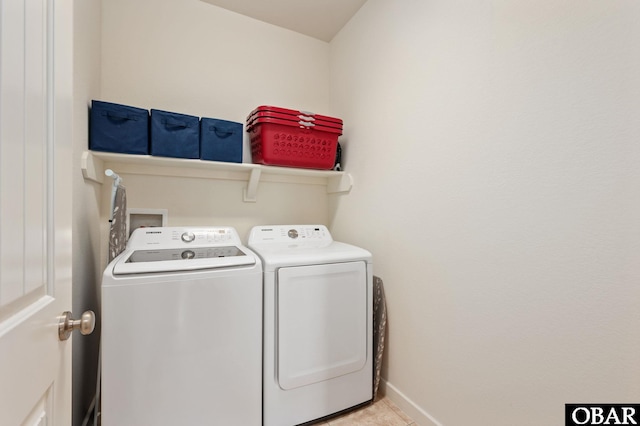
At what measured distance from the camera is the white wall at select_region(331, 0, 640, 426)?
0.84 m

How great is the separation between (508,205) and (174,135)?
1.76m

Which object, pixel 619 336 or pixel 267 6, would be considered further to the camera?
pixel 267 6

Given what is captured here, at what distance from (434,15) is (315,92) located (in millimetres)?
1185

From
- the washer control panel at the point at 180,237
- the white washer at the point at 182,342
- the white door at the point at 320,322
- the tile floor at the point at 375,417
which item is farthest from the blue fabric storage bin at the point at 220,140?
the tile floor at the point at 375,417

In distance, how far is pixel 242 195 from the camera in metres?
2.12

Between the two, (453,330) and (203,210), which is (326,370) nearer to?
(453,330)

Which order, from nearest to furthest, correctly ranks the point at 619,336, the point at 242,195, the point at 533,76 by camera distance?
the point at 619,336 → the point at 533,76 → the point at 242,195

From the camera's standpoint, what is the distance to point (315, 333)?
1.48m

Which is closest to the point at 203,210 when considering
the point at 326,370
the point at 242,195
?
the point at 242,195

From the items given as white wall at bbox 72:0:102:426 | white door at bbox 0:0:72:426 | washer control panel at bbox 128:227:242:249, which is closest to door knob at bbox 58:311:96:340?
white door at bbox 0:0:72:426

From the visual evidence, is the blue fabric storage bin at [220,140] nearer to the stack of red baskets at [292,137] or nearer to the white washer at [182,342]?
the stack of red baskets at [292,137]

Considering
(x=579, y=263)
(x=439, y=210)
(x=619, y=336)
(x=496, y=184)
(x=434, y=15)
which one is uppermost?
(x=434, y=15)

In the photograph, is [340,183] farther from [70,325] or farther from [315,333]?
[70,325]

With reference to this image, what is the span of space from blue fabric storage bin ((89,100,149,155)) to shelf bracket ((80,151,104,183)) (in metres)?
0.08
